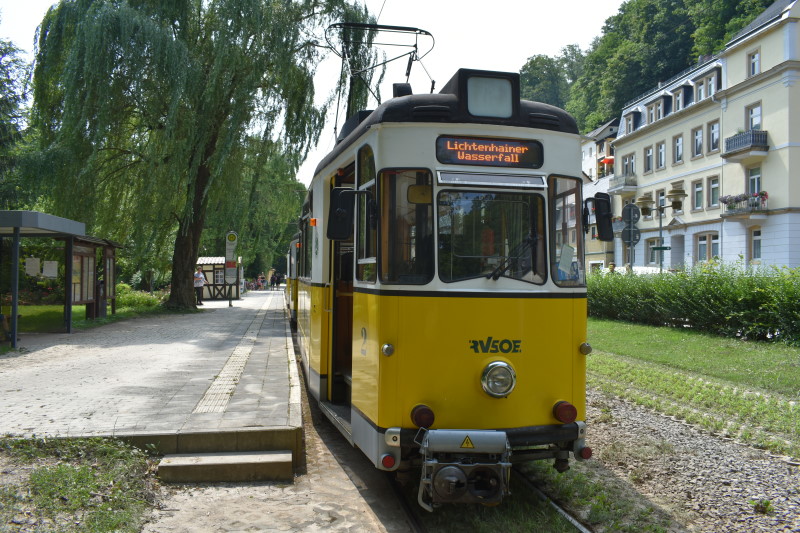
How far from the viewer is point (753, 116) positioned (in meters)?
35.9

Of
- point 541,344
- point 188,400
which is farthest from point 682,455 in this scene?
point 188,400

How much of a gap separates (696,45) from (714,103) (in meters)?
21.9

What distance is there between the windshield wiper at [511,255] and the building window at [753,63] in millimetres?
35812

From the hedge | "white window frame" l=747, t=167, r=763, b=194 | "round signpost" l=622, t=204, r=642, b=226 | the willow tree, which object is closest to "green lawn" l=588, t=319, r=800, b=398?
the hedge

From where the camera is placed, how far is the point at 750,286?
1525 cm

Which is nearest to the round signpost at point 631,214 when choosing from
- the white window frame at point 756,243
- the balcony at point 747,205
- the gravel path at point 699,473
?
the gravel path at point 699,473

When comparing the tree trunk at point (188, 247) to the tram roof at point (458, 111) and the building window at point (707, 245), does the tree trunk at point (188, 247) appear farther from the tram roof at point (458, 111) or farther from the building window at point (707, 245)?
the building window at point (707, 245)

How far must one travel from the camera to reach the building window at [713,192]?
129 ft

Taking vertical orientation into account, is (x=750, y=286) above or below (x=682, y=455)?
above

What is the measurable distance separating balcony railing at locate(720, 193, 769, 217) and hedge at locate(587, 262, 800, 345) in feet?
53.2

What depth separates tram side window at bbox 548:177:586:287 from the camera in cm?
538

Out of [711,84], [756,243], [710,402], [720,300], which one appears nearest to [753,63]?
[711,84]

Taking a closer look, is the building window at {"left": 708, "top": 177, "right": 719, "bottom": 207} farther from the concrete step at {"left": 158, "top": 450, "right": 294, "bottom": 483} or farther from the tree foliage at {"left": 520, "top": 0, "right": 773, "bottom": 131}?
the concrete step at {"left": 158, "top": 450, "right": 294, "bottom": 483}

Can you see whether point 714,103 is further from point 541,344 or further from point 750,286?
point 541,344
